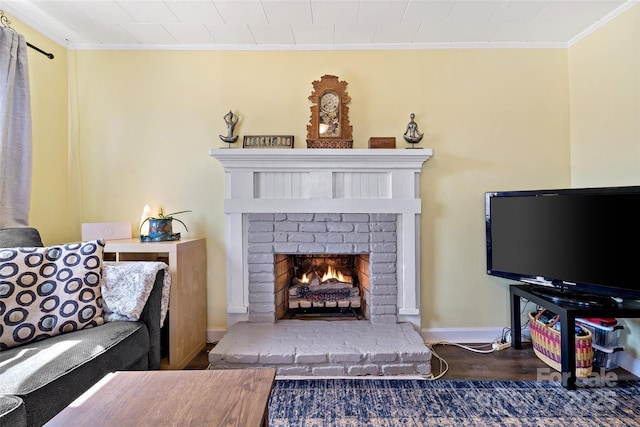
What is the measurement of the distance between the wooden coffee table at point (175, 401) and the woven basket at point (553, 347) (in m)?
1.89

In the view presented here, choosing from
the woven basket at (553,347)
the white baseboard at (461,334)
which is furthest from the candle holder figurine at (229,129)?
the woven basket at (553,347)

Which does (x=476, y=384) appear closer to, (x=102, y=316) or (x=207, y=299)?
(x=207, y=299)

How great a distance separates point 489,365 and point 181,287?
213 cm

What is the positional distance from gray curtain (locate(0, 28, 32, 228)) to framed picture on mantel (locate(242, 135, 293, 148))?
1.37 meters

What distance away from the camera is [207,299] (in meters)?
2.56

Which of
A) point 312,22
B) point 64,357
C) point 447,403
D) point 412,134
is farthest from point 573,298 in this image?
point 64,357

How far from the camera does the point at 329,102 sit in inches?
98.5

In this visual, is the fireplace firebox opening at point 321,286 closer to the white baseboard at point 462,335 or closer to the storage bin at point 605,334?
the white baseboard at point 462,335

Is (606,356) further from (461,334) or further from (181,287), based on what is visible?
(181,287)

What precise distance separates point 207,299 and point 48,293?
111cm

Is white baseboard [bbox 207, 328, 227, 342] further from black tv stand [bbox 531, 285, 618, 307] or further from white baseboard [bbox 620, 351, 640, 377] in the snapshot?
white baseboard [bbox 620, 351, 640, 377]

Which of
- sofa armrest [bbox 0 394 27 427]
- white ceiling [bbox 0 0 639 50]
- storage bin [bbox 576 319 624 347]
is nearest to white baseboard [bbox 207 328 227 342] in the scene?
sofa armrest [bbox 0 394 27 427]

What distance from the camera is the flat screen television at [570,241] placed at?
1858 millimetres

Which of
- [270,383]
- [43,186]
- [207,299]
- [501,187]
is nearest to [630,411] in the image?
[501,187]
